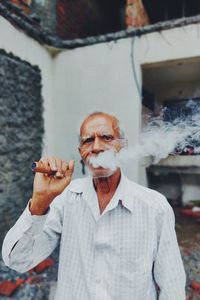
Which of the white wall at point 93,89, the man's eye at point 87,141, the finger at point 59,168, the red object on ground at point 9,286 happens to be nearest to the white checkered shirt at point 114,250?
the finger at point 59,168

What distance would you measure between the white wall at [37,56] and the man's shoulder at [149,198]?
3814mm

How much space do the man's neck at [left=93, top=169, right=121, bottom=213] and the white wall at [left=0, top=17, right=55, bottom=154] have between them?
145 inches

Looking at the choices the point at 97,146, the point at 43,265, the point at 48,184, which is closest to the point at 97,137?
the point at 97,146

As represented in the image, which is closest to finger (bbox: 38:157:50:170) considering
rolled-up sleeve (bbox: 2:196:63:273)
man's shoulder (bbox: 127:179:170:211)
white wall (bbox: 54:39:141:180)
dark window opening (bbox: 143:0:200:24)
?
rolled-up sleeve (bbox: 2:196:63:273)

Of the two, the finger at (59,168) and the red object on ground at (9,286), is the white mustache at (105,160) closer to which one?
the finger at (59,168)

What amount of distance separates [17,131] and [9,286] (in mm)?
2508

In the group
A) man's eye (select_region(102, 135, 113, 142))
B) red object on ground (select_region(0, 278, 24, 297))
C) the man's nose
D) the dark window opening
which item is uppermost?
the dark window opening

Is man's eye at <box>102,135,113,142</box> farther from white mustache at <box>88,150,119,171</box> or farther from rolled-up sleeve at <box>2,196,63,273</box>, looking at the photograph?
rolled-up sleeve at <box>2,196,63,273</box>

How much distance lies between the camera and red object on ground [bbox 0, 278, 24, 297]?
349cm

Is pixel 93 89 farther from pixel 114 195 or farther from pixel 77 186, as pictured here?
pixel 114 195

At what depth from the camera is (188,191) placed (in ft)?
24.6

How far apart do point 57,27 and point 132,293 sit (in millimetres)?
5838

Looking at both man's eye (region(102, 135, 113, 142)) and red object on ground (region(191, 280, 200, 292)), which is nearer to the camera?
man's eye (region(102, 135, 113, 142))

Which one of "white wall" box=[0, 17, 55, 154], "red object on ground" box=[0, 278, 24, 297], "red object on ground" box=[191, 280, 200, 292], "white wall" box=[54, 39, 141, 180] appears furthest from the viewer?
"white wall" box=[54, 39, 141, 180]
